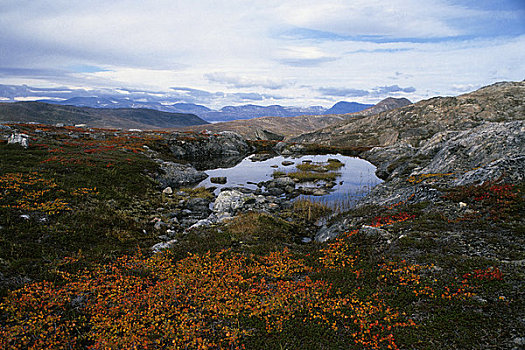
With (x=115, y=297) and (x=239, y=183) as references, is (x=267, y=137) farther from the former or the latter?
(x=115, y=297)

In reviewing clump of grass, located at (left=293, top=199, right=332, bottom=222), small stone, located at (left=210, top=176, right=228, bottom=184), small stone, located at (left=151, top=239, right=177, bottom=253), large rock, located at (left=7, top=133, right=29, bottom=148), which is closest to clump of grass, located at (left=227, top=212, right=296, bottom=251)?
clump of grass, located at (left=293, top=199, right=332, bottom=222)

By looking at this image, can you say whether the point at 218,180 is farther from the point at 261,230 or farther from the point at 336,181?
the point at 261,230

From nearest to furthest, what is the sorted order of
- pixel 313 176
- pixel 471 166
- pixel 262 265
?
pixel 262 265, pixel 471 166, pixel 313 176

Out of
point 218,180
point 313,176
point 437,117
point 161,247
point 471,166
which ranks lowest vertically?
point 161,247

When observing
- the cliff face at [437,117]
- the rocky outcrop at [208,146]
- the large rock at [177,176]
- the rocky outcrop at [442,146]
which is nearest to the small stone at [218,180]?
the large rock at [177,176]

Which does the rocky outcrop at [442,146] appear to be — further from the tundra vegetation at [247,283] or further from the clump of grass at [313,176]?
the clump of grass at [313,176]

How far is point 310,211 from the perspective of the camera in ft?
113

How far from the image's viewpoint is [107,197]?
98.5 ft

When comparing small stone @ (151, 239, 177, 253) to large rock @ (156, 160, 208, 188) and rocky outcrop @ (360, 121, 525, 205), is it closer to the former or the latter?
rocky outcrop @ (360, 121, 525, 205)

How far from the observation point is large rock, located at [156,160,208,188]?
48.8m

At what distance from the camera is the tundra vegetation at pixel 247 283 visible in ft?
34.2

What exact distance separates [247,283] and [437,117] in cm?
14085

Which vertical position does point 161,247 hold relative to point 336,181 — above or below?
below

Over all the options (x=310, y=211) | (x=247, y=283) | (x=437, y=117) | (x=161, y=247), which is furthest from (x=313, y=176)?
(x=437, y=117)
